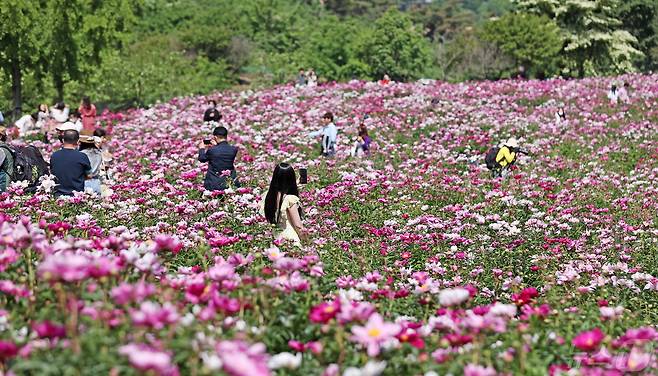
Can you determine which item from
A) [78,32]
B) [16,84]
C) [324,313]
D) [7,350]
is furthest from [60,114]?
[7,350]

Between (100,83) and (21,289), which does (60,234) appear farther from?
(100,83)

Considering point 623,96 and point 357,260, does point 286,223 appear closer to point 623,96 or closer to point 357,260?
point 357,260

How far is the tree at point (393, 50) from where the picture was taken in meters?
39.8

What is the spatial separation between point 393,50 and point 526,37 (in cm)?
978

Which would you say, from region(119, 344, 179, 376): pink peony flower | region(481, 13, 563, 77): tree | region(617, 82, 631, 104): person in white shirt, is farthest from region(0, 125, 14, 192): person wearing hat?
region(481, 13, 563, 77): tree

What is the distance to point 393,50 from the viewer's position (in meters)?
40.1

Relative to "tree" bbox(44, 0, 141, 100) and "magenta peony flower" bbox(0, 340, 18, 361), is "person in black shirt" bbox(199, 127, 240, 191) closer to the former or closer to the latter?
"magenta peony flower" bbox(0, 340, 18, 361)

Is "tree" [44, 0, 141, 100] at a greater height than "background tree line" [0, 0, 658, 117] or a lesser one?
greater

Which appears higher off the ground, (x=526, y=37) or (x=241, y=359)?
(x=241, y=359)

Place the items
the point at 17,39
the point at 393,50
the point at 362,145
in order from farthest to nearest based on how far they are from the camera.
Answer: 1. the point at 393,50
2. the point at 17,39
3. the point at 362,145

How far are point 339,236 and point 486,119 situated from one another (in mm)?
11515

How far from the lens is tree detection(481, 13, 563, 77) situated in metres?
32.1

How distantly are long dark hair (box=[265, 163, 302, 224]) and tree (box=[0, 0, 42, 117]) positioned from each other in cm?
1622

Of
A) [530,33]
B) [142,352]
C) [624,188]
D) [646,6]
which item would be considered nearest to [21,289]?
[142,352]
